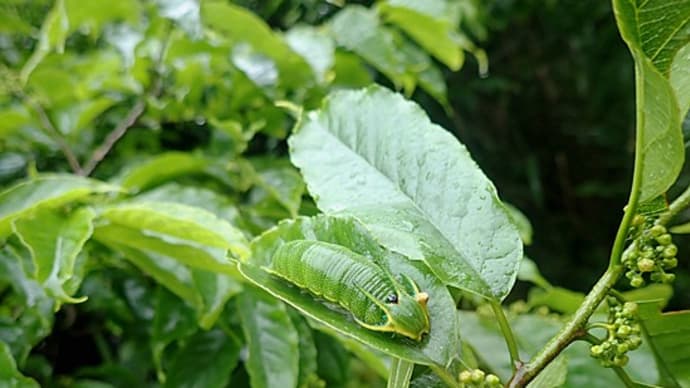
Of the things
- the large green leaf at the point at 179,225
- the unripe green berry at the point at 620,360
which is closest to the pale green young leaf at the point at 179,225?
the large green leaf at the point at 179,225

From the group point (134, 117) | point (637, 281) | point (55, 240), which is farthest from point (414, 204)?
point (134, 117)

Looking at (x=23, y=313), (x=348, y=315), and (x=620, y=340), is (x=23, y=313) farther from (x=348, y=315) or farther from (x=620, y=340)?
(x=620, y=340)

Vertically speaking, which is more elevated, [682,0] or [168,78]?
[682,0]

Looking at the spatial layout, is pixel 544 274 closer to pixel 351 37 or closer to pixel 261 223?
pixel 351 37

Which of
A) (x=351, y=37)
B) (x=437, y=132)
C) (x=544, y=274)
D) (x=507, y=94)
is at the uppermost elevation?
(x=437, y=132)

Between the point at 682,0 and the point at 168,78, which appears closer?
the point at 682,0

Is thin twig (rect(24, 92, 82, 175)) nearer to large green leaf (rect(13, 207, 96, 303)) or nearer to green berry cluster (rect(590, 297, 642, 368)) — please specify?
large green leaf (rect(13, 207, 96, 303))

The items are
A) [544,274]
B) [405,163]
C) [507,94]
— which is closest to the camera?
[405,163]

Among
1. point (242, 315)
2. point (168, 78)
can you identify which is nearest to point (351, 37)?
Result: point (168, 78)
